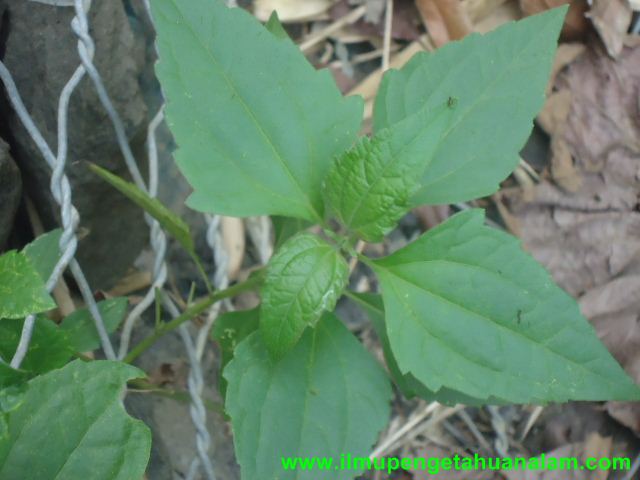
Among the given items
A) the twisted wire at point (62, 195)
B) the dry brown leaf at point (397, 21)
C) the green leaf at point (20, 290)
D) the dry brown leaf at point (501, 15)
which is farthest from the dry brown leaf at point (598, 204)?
the green leaf at point (20, 290)

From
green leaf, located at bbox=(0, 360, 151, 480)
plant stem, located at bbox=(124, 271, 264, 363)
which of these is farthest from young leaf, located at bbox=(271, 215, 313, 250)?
green leaf, located at bbox=(0, 360, 151, 480)

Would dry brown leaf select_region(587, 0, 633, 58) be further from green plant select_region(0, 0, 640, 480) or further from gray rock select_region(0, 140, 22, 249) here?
gray rock select_region(0, 140, 22, 249)

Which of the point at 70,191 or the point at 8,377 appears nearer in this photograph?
the point at 8,377

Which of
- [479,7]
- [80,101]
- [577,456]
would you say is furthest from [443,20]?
[577,456]

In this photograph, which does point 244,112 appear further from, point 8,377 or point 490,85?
point 8,377

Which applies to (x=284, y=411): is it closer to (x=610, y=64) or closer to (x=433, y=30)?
(x=433, y=30)

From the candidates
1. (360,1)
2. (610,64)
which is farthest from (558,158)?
(360,1)
